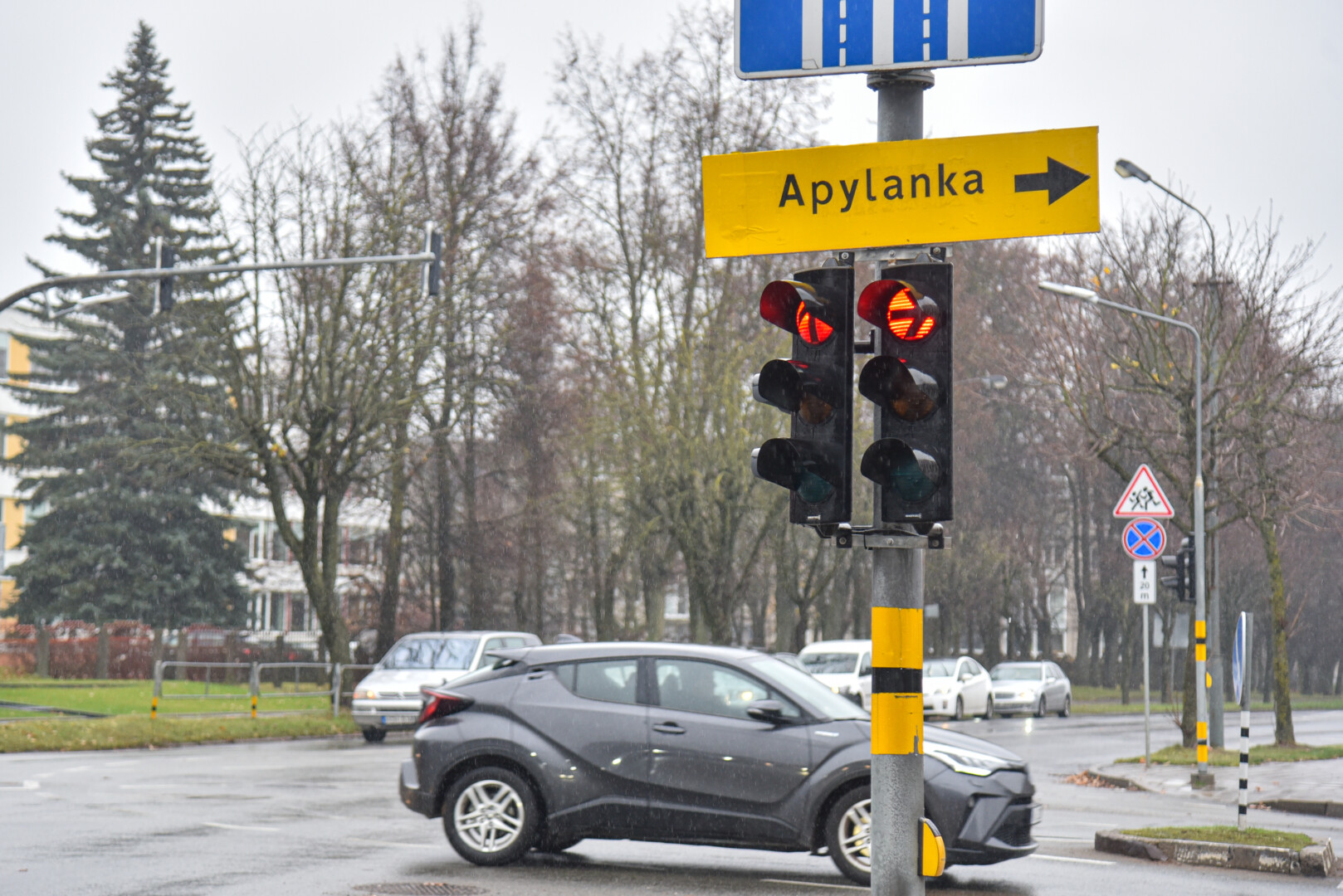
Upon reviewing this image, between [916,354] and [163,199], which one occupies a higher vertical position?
[163,199]

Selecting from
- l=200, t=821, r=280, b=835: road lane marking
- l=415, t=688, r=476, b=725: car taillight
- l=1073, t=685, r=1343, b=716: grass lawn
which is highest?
l=415, t=688, r=476, b=725: car taillight

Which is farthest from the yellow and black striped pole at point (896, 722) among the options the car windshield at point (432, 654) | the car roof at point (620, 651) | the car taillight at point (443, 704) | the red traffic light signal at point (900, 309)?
the car windshield at point (432, 654)

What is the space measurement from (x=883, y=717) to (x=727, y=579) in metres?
30.5

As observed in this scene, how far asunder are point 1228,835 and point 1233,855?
1.66 ft

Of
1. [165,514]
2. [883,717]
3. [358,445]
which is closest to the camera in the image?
[883,717]

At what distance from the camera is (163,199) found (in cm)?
4916

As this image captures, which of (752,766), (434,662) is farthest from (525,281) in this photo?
(752,766)

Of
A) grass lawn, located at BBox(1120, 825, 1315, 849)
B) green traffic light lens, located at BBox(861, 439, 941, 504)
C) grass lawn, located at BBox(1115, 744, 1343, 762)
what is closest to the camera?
green traffic light lens, located at BBox(861, 439, 941, 504)

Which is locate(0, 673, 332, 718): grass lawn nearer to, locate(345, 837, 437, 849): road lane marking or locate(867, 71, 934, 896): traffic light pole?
locate(345, 837, 437, 849): road lane marking

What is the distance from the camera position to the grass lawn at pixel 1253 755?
22484mm

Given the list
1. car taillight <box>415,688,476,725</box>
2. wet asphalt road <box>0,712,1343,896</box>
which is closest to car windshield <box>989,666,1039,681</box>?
wet asphalt road <box>0,712,1343,896</box>

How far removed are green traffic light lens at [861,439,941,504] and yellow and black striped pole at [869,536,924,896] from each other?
0.19 meters

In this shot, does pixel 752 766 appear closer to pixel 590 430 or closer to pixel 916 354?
pixel 916 354

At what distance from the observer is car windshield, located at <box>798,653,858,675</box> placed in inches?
1234
